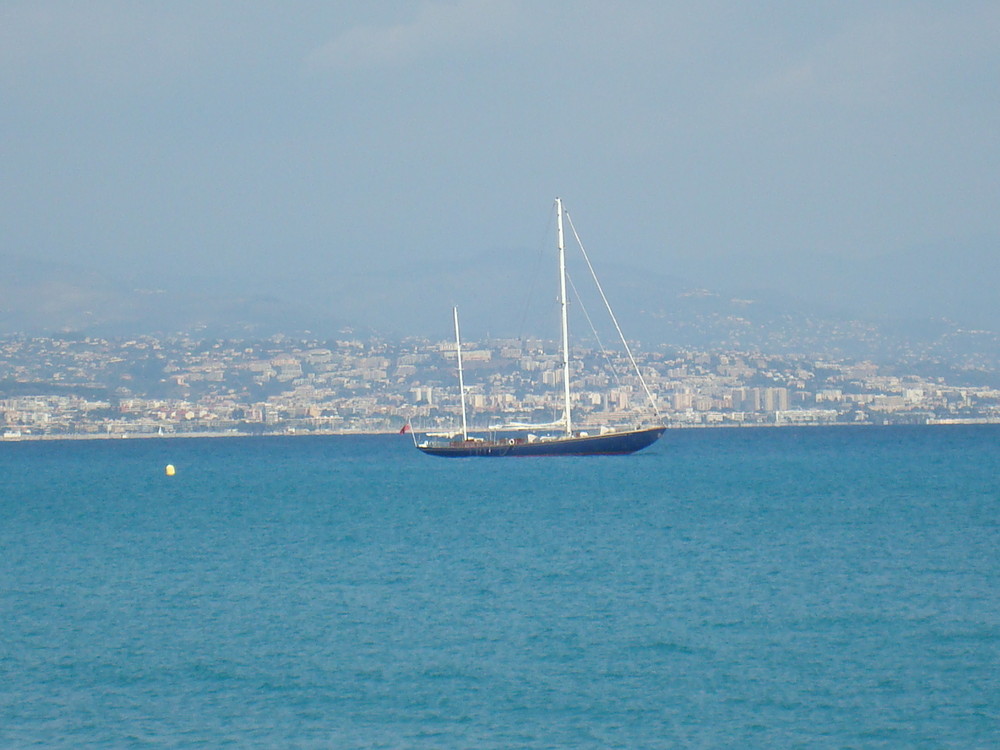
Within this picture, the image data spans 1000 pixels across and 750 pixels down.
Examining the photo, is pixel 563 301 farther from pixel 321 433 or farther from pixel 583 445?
pixel 321 433

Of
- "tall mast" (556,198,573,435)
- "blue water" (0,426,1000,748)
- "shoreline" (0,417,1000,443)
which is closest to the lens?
"blue water" (0,426,1000,748)

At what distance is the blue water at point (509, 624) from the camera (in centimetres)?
1709

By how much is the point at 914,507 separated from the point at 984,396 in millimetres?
156035

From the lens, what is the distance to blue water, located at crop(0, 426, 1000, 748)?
17.1 meters

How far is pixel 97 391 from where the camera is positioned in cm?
17750

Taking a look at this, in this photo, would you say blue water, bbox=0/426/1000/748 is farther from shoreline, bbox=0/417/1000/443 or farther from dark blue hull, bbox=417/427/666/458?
shoreline, bbox=0/417/1000/443

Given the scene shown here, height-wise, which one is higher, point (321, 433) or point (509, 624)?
point (321, 433)

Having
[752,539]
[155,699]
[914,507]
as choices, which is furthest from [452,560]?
[914,507]

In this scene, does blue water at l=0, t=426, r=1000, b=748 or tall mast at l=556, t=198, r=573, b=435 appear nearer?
blue water at l=0, t=426, r=1000, b=748

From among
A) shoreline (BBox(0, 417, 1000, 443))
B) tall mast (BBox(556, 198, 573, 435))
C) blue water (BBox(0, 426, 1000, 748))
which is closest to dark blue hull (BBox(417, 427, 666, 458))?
tall mast (BBox(556, 198, 573, 435))

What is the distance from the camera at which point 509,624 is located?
904 inches

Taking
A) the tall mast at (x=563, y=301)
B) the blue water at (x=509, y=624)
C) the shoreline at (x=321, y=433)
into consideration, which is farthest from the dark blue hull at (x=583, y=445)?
the shoreline at (x=321, y=433)

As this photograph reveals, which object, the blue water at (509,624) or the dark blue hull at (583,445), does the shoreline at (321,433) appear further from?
the blue water at (509,624)

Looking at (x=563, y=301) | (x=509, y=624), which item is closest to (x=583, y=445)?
(x=563, y=301)
